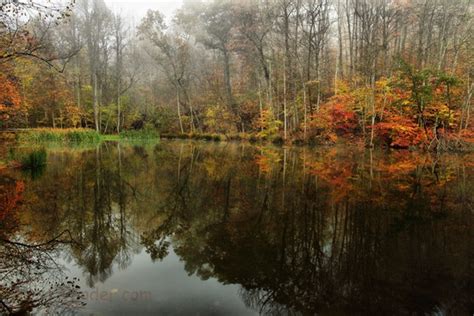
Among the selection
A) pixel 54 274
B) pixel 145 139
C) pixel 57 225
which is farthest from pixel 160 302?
pixel 145 139

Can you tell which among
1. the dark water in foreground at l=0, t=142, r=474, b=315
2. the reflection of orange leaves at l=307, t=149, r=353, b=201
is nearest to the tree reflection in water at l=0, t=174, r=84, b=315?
the dark water in foreground at l=0, t=142, r=474, b=315

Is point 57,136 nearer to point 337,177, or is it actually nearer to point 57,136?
point 57,136

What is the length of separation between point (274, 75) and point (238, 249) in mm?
24830

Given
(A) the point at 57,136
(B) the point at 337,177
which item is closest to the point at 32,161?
(B) the point at 337,177

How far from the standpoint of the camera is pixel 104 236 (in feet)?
14.6

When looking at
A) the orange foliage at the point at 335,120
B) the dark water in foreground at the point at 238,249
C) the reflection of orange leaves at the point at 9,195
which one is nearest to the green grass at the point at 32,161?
the reflection of orange leaves at the point at 9,195

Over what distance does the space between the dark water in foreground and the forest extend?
9139mm

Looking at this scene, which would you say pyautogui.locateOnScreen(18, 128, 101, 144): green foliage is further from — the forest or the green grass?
the green grass

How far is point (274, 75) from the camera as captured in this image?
2706cm

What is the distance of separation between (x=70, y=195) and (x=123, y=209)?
163 centimetres

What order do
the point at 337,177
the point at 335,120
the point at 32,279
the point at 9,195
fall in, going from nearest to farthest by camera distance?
1. the point at 32,279
2. the point at 9,195
3. the point at 337,177
4. the point at 335,120

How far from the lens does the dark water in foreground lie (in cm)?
277

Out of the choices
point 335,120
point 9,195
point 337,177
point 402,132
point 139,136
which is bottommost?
point 337,177

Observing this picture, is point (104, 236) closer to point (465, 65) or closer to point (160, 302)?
point (160, 302)
